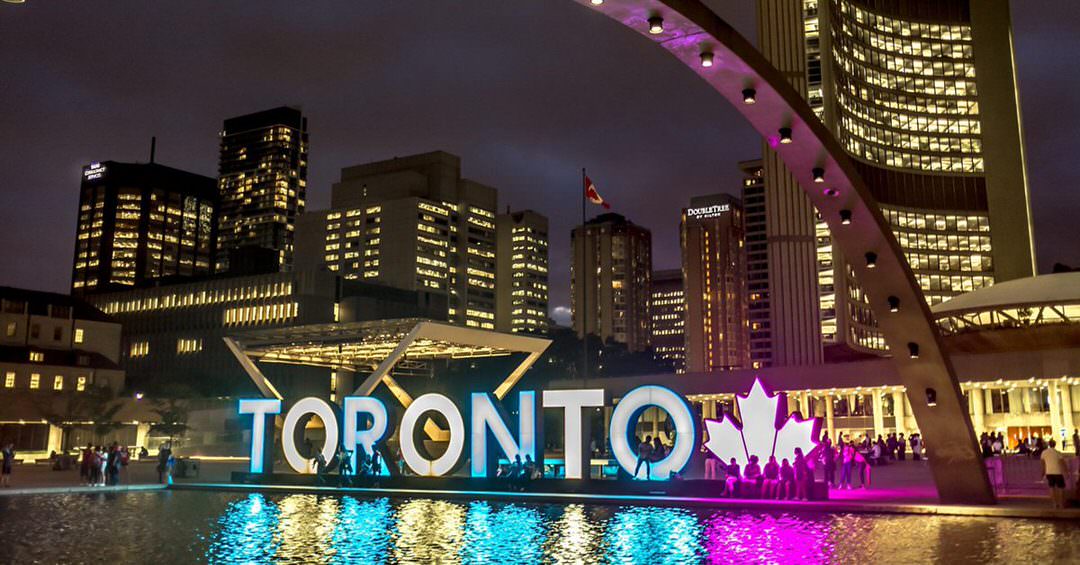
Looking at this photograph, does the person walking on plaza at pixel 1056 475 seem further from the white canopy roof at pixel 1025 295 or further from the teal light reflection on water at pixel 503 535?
the white canopy roof at pixel 1025 295

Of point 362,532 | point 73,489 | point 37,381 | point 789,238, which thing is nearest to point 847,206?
point 362,532

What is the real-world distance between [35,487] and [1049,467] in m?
34.7

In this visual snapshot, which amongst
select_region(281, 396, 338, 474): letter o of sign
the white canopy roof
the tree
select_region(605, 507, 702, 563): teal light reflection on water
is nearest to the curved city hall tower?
the white canopy roof

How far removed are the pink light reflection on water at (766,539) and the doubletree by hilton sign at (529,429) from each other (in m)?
4.08

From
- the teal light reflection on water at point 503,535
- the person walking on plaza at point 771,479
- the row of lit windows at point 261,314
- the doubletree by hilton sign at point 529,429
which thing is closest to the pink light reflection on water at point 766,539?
the teal light reflection on water at point 503,535

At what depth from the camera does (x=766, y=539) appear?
16.8 meters

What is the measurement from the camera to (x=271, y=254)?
497 feet

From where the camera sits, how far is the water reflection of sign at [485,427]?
2706 cm

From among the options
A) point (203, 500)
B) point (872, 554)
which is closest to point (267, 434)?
point (203, 500)

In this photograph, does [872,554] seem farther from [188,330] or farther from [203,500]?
[188,330]

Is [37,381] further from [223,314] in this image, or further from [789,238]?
[789,238]

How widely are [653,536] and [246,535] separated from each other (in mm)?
8281

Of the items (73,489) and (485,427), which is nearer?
(485,427)

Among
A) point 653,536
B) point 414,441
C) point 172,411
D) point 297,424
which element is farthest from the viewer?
point 172,411
